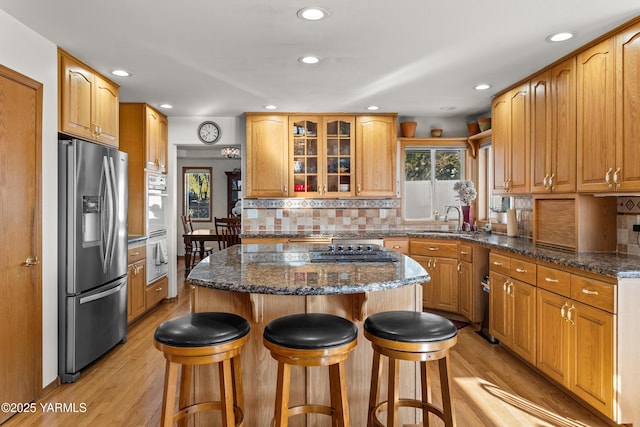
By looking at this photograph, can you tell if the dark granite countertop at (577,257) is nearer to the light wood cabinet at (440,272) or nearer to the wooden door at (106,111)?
the light wood cabinet at (440,272)

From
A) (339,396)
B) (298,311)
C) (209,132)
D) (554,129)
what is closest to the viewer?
(339,396)

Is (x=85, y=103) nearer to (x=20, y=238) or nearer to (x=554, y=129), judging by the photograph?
(x=20, y=238)

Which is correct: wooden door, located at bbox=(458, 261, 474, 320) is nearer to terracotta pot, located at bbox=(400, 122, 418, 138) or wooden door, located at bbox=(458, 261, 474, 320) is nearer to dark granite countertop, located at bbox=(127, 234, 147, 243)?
terracotta pot, located at bbox=(400, 122, 418, 138)

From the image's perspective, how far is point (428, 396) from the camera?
1.99 metres

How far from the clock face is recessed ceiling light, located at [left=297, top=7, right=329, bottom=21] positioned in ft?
9.85

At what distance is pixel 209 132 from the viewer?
5.26 metres

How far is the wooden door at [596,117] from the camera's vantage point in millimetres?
2633

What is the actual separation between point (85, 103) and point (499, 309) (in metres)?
3.69

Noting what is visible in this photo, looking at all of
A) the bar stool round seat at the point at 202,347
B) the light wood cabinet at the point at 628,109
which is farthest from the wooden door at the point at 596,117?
the bar stool round seat at the point at 202,347

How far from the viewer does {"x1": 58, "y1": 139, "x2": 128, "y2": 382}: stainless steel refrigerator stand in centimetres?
288

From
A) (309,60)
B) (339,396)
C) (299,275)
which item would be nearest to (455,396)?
(339,396)

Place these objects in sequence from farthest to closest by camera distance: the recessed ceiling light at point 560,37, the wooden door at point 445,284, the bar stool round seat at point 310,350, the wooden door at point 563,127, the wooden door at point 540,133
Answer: the wooden door at point 445,284 < the wooden door at point 540,133 < the wooden door at point 563,127 < the recessed ceiling light at point 560,37 < the bar stool round seat at point 310,350

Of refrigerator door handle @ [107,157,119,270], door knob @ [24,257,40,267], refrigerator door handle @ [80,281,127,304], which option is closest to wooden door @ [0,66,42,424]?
door knob @ [24,257,40,267]

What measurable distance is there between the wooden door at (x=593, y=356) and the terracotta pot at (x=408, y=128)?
313 cm
